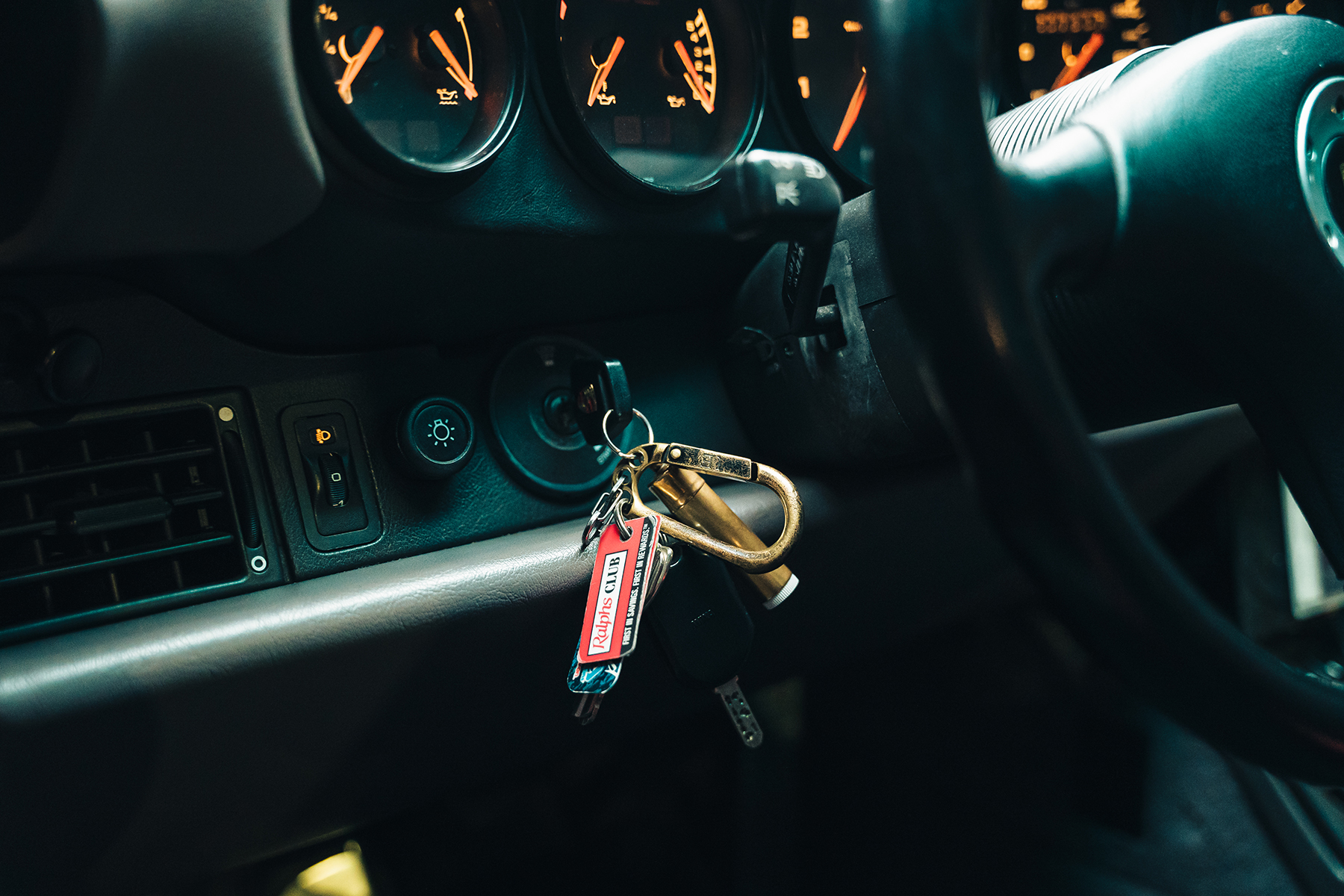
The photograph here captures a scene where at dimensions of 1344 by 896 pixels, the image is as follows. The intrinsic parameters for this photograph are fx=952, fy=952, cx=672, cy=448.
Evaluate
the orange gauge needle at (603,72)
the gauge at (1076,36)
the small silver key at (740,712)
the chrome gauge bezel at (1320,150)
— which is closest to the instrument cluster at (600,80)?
the orange gauge needle at (603,72)

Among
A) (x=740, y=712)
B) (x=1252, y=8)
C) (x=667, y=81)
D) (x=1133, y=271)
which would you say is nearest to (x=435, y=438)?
(x=740, y=712)

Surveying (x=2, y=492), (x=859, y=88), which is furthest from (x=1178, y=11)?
(x=2, y=492)

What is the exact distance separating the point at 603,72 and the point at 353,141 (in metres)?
0.35

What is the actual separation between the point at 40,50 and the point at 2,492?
0.34 m

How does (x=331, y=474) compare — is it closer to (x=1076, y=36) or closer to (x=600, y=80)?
(x=600, y=80)

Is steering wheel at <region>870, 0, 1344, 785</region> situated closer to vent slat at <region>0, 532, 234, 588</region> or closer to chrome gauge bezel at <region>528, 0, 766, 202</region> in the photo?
chrome gauge bezel at <region>528, 0, 766, 202</region>

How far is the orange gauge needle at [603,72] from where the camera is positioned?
104cm

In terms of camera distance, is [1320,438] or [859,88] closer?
[1320,438]

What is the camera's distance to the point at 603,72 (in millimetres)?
1062

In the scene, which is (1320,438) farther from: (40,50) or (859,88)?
(40,50)

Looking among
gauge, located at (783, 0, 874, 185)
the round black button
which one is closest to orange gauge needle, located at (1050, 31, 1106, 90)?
gauge, located at (783, 0, 874, 185)

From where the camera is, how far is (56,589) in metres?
0.77

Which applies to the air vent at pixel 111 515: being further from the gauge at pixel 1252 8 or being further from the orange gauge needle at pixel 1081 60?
the gauge at pixel 1252 8

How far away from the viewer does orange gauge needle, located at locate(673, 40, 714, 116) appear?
3.65 ft
